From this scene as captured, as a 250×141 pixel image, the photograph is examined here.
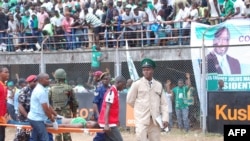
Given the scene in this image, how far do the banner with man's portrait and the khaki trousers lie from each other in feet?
22.9

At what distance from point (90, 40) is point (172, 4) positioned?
300 centimetres

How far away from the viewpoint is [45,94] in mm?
14125

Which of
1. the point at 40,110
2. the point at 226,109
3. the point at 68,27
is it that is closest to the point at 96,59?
the point at 68,27

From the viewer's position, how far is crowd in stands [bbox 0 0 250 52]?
23656 millimetres

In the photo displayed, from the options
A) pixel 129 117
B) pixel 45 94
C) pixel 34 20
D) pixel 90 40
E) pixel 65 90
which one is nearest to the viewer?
pixel 45 94

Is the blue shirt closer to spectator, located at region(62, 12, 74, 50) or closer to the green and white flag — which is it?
the green and white flag

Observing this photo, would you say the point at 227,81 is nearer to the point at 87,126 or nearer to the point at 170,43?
the point at 170,43

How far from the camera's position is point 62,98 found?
620 inches

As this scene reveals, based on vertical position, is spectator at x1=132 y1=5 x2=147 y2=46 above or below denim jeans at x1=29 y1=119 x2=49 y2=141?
above

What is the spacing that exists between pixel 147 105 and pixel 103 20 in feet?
41.3

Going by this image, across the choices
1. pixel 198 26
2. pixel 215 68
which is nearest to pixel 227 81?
pixel 215 68

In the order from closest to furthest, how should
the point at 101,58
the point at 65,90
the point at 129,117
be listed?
the point at 65,90
the point at 129,117
the point at 101,58

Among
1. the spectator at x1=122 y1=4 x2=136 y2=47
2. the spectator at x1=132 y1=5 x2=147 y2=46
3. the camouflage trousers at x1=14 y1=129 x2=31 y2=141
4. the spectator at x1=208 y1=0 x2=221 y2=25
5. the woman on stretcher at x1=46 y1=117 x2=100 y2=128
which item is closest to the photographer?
the woman on stretcher at x1=46 y1=117 x2=100 y2=128

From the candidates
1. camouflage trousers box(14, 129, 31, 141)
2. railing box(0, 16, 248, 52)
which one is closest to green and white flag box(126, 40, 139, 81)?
railing box(0, 16, 248, 52)
